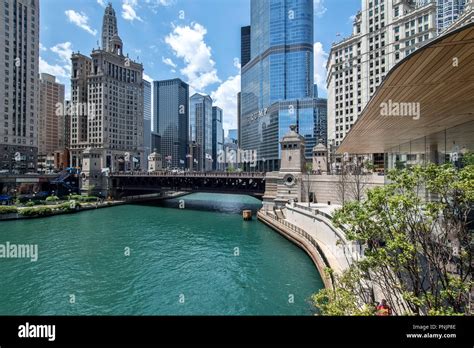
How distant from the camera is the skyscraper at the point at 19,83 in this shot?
64.2 metres

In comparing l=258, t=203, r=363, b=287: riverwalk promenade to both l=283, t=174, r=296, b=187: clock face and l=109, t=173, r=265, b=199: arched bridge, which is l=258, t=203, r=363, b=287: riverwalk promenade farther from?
l=109, t=173, r=265, b=199: arched bridge

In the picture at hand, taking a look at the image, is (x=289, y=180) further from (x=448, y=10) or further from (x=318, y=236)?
(x=448, y=10)

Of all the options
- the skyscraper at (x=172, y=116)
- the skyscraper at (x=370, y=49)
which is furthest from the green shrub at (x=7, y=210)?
the skyscraper at (x=172, y=116)

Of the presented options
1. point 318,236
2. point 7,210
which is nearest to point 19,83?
point 7,210

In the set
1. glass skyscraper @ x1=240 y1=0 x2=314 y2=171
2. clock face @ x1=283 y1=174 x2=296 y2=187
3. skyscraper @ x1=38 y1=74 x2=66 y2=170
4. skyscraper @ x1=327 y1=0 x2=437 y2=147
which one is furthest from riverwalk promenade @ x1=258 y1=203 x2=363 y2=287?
skyscraper @ x1=38 y1=74 x2=66 y2=170

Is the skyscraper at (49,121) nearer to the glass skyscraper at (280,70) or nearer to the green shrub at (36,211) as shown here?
the green shrub at (36,211)

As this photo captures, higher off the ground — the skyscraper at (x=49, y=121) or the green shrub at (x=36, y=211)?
the skyscraper at (x=49, y=121)

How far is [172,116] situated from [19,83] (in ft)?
311

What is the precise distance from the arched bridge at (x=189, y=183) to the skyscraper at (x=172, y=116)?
263 feet

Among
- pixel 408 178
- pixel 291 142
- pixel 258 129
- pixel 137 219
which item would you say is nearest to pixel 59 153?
pixel 137 219

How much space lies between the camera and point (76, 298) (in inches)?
564

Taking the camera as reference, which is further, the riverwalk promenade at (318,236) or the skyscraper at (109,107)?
the skyscraper at (109,107)
